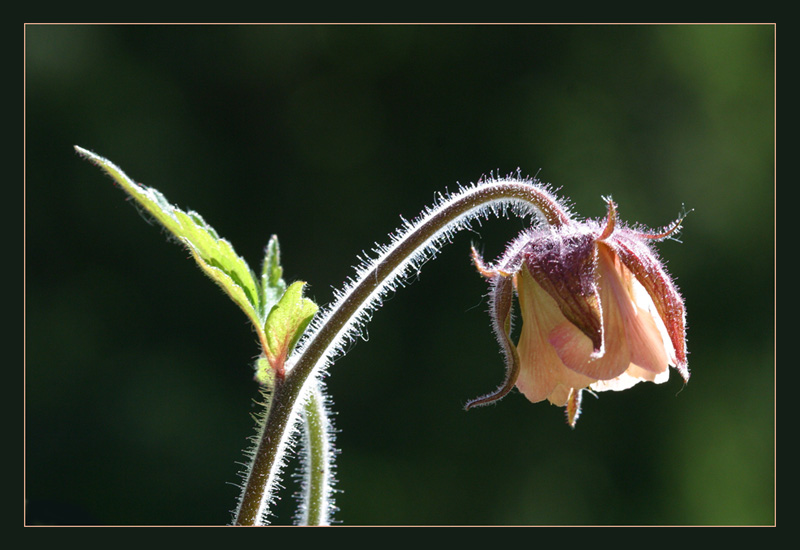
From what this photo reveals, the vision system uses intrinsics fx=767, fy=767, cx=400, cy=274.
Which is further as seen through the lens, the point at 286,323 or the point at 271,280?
the point at 271,280

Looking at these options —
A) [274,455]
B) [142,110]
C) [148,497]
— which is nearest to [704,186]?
[142,110]

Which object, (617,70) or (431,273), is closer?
Answer: (431,273)

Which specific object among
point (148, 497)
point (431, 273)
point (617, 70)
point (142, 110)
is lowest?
point (148, 497)

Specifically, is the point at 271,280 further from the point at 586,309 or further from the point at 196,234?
the point at 586,309

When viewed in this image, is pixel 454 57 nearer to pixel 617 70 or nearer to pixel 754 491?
pixel 617 70

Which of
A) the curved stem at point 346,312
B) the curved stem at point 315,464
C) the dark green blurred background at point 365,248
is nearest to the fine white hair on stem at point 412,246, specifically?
the curved stem at point 346,312

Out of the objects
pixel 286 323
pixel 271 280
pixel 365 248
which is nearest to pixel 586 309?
pixel 286 323

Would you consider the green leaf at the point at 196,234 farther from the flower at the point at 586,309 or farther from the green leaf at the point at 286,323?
the flower at the point at 586,309
